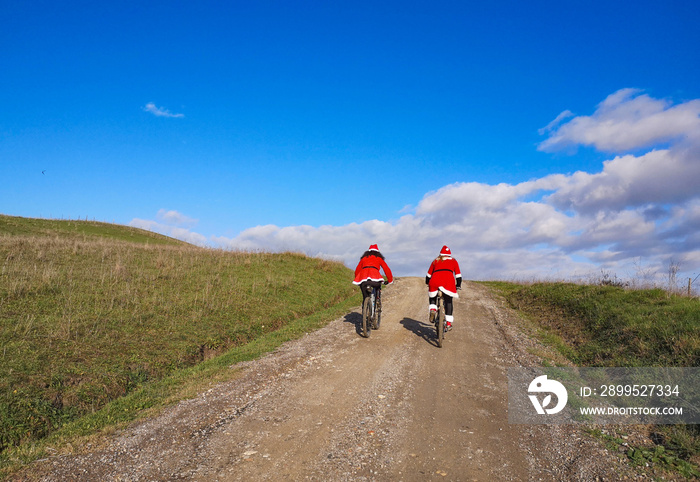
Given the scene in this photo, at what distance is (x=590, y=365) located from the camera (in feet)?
33.9

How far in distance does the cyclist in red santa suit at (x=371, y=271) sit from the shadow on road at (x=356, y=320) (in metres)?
1.36

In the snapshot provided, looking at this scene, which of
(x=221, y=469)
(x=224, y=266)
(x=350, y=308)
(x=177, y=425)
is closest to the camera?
(x=221, y=469)

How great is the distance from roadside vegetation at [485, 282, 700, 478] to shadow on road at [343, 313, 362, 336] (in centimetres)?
631

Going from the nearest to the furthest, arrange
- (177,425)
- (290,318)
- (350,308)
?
(177,425), (290,318), (350,308)

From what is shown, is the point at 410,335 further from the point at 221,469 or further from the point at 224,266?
the point at 224,266

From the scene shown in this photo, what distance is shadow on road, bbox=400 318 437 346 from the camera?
12672mm

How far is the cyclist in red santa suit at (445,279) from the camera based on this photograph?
470 inches

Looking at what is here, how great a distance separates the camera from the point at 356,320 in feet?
52.3

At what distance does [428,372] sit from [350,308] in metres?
9.85

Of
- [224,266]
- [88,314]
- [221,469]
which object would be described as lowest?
[221,469]

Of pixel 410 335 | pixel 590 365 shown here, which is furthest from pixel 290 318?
pixel 590 365

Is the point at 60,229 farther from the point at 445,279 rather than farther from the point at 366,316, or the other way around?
the point at 445,279

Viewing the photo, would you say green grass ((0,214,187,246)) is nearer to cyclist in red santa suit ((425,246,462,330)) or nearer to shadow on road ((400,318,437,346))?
shadow on road ((400,318,437,346))

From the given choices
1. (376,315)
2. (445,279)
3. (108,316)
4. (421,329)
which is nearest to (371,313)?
(376,315)
